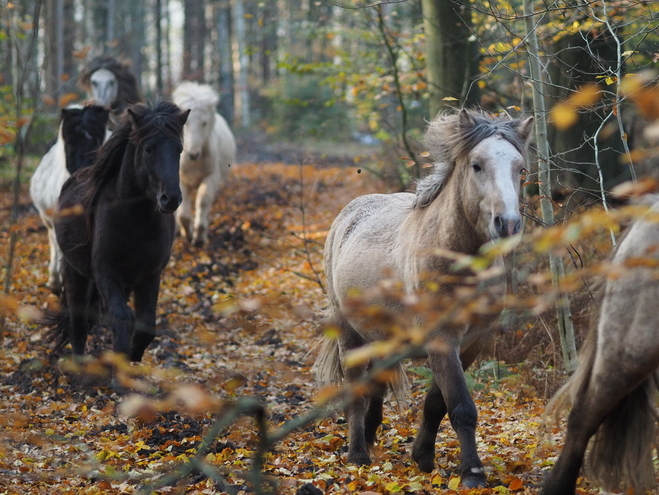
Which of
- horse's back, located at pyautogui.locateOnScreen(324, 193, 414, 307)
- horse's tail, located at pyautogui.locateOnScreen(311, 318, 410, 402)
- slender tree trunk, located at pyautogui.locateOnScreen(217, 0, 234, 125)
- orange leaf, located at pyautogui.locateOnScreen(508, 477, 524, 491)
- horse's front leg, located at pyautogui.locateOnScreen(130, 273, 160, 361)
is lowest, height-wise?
orange leaf, located at pyautogui.locateOnScreen(508, 477, 524, 491)

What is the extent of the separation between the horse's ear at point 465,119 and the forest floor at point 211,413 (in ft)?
5.33

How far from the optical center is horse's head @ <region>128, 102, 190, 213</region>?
633 centimetres

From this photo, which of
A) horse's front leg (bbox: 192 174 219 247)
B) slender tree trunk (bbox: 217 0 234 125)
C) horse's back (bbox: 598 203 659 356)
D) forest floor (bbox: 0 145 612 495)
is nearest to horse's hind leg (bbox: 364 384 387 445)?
forest floor (bbox: 0 145 612 495)

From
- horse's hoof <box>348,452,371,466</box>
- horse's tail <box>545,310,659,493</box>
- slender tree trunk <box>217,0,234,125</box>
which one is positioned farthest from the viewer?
slender tree trunk <box>217,0,234,125</box>

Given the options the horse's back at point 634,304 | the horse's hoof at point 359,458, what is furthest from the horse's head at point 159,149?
the horse's back at point 634,304

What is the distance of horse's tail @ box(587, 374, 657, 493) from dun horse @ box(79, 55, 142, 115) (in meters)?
9.83

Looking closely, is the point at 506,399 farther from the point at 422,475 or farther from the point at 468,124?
the point at 468,124

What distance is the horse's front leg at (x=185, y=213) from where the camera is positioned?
12.4 m

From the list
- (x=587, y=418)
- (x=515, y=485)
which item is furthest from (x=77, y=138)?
(x=587, y=418)

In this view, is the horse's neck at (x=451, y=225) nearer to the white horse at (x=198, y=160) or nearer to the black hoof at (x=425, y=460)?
the black hoof at (x=425, y=460)

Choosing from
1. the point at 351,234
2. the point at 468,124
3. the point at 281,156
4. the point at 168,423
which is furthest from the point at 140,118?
the point at 281,156

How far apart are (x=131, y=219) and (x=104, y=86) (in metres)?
6.06

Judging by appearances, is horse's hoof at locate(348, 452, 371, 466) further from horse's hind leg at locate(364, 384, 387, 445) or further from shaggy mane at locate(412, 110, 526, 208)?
shaggy mane at locate(412, 110, 526, 208)

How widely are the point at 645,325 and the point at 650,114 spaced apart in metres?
1.68
